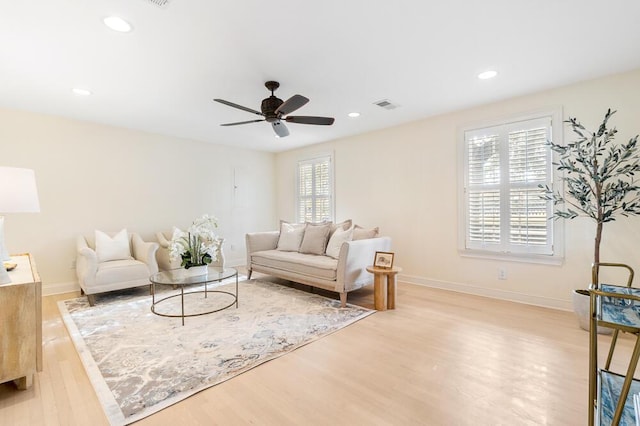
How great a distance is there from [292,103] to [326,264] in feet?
6.36

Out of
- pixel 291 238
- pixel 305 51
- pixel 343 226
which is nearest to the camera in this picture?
pixel 305 51

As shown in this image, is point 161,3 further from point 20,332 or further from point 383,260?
point 383,260

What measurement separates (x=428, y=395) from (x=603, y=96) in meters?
3.45

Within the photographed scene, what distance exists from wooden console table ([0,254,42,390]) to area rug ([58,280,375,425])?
0.35 metres

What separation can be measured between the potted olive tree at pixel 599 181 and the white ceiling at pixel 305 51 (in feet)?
2.33

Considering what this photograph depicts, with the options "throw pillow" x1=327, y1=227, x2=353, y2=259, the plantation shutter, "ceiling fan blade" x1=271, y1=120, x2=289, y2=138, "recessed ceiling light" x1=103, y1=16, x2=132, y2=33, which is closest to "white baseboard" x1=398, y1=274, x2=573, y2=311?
the plantation shutter

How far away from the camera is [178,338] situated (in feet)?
8.87

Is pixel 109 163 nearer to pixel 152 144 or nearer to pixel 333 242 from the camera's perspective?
pixel 152 144

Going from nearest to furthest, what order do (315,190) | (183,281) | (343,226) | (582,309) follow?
(582,309), (183,281), (343,226), (315,190)

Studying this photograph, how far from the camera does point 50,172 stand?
4176 mm

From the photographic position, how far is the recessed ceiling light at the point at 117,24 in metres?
2.10

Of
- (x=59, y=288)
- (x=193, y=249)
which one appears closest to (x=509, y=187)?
(x=193, y=249)

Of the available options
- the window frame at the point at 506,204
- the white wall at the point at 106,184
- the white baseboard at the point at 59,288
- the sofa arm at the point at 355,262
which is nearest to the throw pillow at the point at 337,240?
the sofa arm at the point at 355,262

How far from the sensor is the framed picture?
3550 mm
